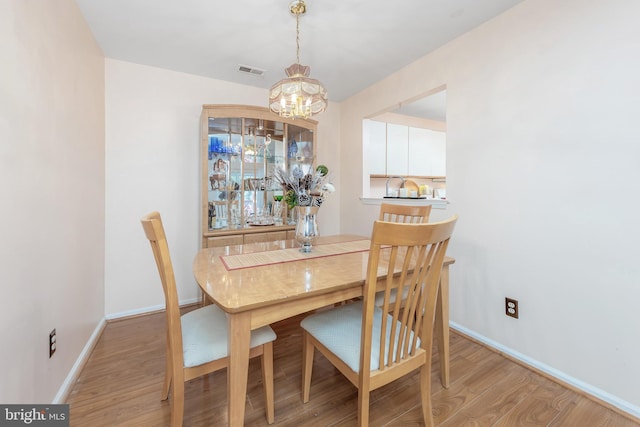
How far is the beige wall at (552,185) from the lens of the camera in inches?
53.4

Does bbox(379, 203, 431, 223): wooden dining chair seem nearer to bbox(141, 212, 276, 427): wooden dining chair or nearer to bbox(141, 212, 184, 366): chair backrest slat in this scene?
bbox(141, 212, 276, 427): wooden dining chair

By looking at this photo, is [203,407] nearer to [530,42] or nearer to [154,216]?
[154,216]

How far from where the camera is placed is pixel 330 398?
1430 mm

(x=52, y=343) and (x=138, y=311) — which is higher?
(x=52, y=343)

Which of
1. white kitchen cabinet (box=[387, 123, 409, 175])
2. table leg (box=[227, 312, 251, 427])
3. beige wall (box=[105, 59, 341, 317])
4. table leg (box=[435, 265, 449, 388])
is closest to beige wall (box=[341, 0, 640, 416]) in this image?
table leg (box=[435, 265, 449, 388])

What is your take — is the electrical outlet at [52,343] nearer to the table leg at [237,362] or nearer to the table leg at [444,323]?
the table leg at [237,362]

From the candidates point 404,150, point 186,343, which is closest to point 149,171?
point 186,343

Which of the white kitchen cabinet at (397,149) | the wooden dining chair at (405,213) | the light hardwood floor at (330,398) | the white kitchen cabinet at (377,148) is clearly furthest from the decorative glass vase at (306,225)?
the white kitchen cabinet at (397,149)

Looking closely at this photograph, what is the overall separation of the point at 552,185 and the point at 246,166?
2.49 metres

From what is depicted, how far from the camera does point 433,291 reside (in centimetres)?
113

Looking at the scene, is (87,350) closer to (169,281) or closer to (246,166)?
(169,281)

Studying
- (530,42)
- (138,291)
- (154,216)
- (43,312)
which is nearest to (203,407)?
(43,312)

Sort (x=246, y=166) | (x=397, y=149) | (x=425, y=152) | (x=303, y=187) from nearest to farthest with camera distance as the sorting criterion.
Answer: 1. (x=303, y=187)
2. (x=246, y=166)
3. (x=397, y=149)
4. (x=425, y=152)

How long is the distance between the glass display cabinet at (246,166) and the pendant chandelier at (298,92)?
719 millimetres
